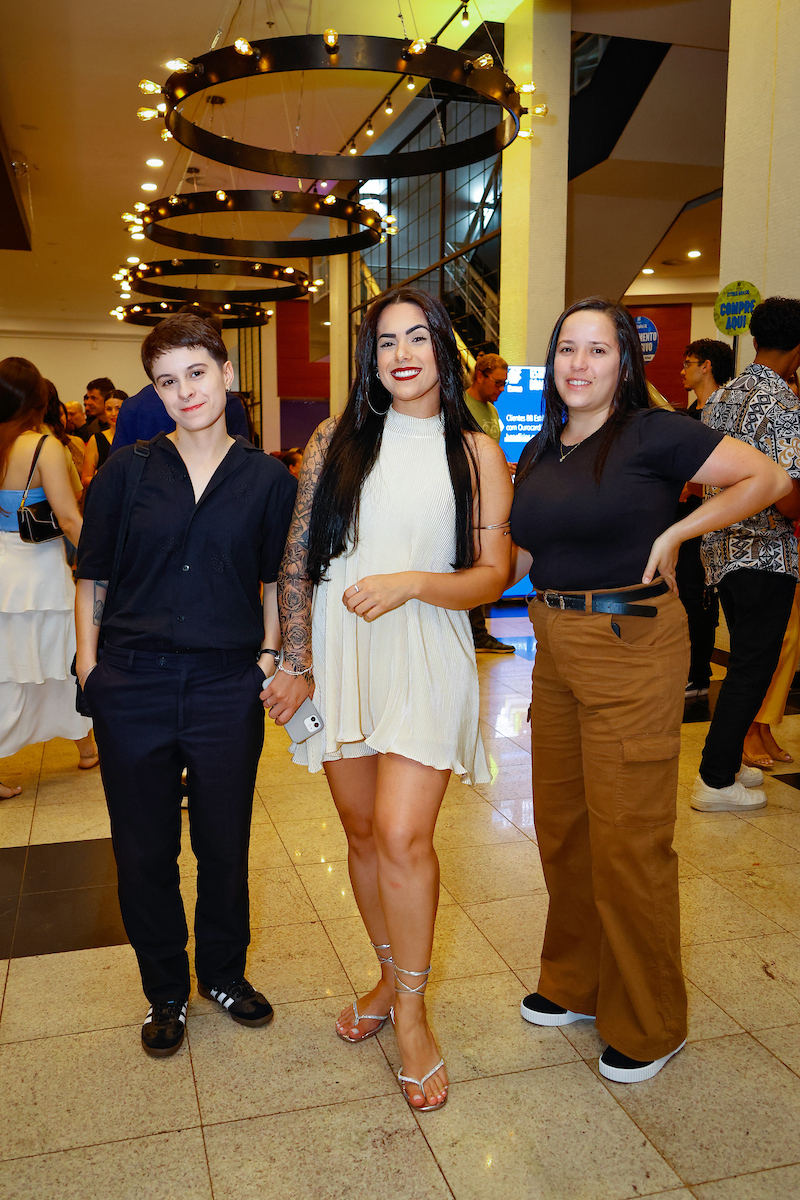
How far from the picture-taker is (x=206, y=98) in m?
9.54

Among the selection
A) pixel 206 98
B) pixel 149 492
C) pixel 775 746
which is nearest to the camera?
pixel 149 492

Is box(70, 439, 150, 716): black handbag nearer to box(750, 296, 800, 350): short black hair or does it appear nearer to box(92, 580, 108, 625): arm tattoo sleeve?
box(92, 580, 108, 625): arm tattoo sleeve

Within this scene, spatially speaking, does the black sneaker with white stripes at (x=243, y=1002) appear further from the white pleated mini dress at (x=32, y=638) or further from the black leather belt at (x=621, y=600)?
the white pleated mini dress at (x=32, y=638)

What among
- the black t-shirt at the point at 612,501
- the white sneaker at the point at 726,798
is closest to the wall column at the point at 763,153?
the white sneaker at the point at 726,798

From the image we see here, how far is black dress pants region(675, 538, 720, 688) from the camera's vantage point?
5473 millimetres

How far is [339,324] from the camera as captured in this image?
589 inches

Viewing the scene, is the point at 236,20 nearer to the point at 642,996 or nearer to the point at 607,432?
the point at 607,432

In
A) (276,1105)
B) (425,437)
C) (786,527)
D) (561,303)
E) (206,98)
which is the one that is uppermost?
(206,98)

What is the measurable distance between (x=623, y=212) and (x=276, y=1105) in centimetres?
1108

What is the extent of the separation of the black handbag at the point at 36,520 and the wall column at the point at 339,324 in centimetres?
1109

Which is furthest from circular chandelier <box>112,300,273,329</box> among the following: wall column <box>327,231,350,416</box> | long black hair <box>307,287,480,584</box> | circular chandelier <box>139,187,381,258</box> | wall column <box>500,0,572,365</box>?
long black hair <box>307,287,480,584</box>

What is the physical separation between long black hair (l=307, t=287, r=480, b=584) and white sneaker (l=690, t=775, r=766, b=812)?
2.13 metres

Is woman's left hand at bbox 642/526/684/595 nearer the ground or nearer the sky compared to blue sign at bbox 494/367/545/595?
nearer the ground

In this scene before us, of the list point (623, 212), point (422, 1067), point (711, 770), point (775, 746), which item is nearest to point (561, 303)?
point (623, 212)
